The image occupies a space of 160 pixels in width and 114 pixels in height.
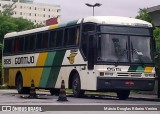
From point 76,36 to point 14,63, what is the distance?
8082 mm

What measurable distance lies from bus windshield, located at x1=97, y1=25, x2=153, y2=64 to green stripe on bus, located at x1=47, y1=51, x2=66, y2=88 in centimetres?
338

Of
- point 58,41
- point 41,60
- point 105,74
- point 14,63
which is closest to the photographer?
point 105,74

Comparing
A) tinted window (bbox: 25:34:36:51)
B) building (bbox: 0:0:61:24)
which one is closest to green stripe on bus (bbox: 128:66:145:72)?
tinted window (bbox: 25:34:36:51)

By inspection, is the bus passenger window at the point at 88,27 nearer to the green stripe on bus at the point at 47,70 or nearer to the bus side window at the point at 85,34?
the bus side window at the point at 85,34

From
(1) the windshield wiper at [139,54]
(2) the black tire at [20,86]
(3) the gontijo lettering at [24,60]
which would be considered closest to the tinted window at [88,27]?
(1) the windshield wiper at [139,54]

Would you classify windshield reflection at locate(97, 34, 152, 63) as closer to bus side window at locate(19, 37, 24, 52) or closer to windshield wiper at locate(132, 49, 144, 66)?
windshield wiper at locate(132, 49, 144, 66)

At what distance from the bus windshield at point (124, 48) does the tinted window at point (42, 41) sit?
547 centimetres

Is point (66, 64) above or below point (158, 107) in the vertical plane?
above

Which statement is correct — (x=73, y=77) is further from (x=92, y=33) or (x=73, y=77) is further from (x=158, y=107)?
(x=158, y=107)

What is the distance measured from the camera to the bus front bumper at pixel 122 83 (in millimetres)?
20250

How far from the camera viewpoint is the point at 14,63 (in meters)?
29.1

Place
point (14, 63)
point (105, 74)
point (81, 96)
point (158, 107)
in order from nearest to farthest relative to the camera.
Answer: point (158, 107) < point (105, 74) < point (81, 96) < point (14, 63)

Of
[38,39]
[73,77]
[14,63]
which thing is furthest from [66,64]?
[14,63]

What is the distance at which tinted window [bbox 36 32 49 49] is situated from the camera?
25469 mm
